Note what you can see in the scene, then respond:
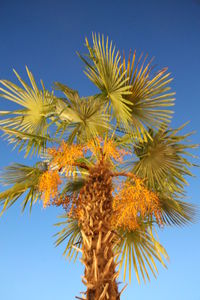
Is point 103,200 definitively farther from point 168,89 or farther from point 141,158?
point 168,89

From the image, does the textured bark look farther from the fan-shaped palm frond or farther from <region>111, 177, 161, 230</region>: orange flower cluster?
the fan-shaped palm frond

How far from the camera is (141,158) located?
7117mm

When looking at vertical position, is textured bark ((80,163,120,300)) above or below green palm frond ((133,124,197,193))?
below

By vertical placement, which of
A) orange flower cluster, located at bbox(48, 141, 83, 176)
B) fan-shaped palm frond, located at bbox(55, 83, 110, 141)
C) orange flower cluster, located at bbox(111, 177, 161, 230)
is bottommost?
orange flower cluster, located at bbox(111, 177, 161, 230)

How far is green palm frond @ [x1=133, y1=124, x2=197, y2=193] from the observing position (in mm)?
6844

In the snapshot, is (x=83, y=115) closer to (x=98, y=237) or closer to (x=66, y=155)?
(x=66, y=155)

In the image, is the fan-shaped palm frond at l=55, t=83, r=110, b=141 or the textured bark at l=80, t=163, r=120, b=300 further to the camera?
the fan-shaped palm frond at l=55, t=83, r=110, b=141

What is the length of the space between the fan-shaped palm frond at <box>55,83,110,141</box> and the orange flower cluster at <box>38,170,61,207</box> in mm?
899

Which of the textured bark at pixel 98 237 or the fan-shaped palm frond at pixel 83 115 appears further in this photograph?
the fan-shaped palm frond at pixel 83 115

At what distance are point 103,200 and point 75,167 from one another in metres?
1.19

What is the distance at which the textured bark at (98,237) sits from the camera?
4.79 m

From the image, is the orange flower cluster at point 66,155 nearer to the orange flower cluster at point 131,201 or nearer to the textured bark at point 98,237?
the textured bark at point 98,237

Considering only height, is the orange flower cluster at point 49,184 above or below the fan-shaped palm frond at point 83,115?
below

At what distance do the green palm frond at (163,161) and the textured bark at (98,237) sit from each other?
3.92 feet
